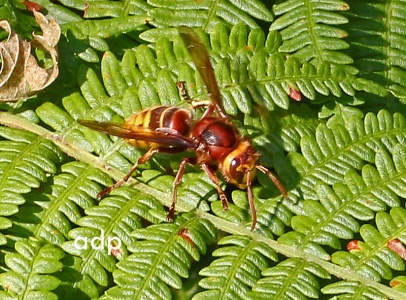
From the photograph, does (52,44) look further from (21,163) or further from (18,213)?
(18,213)

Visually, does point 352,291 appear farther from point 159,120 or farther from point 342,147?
point 159,120

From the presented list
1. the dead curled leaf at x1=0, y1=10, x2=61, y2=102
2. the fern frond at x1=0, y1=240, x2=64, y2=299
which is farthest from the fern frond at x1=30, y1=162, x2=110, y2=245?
the dead curled leaf at x1=0, y1=10, x2=61, y2=102

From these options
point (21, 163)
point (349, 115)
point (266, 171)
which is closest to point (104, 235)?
point (21, 163)

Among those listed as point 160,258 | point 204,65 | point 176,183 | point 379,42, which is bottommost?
point 160,258

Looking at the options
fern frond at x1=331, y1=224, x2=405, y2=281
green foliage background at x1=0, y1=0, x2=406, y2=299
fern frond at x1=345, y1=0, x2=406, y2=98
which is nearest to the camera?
green foliage background at x1=0, y1=0, x2=406, y2=299

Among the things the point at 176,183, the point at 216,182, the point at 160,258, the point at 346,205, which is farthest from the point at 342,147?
the point at 160,258

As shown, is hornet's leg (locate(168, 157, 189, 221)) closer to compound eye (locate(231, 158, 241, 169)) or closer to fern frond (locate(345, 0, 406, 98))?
compound eye (locate(231, 158, 241, 169))

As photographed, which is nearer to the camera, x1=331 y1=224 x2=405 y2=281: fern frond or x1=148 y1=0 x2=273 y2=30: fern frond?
x1=331 y1=224 x2=405 y2=281: fern frond
